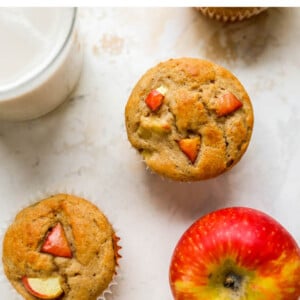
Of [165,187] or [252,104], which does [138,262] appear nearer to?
[165,187]

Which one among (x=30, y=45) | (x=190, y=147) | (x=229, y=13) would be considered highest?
(x=229, y=13)

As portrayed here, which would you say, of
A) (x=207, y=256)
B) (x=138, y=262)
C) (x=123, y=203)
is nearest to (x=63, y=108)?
(x=123, y=203)

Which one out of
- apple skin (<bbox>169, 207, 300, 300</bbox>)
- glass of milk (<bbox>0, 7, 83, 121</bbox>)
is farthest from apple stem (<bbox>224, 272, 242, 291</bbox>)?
glass of milk (<bbox>0, 7, 83, 121</bbox>)

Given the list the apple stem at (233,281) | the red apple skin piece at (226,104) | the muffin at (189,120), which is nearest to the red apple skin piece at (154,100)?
the muffin at (189,120)

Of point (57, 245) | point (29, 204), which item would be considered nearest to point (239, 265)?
point (57, 245)

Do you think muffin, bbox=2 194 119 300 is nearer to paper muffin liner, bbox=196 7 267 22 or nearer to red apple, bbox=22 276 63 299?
red apple, bbox=22 276 63 299

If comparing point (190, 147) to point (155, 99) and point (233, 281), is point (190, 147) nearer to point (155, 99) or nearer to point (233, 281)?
point (155, 99)

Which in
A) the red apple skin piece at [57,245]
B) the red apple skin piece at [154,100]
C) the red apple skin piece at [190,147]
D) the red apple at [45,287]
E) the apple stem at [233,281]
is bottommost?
the red apple at [45,287]

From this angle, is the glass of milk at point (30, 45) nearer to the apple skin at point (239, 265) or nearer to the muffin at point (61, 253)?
the muffin at point (61, 253)
